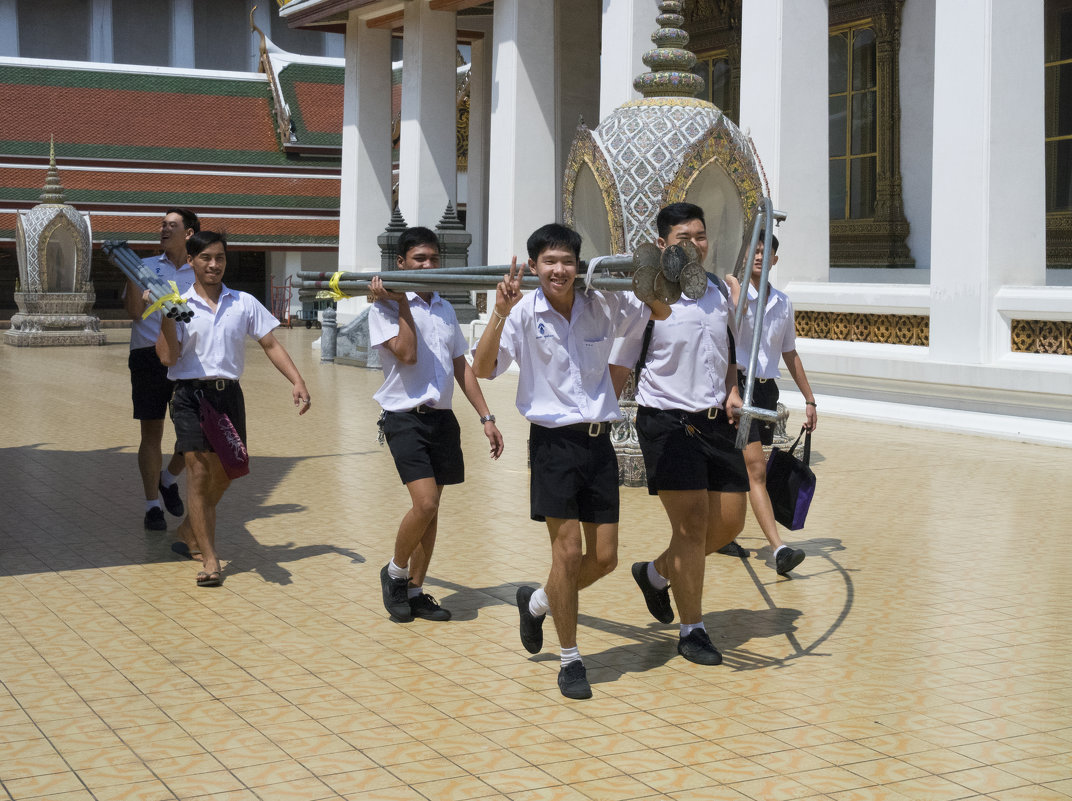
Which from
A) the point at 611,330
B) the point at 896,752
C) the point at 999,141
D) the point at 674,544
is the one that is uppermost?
the point at 999,141

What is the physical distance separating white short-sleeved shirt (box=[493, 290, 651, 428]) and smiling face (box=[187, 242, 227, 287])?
2.29 meters

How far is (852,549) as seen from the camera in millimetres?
7641

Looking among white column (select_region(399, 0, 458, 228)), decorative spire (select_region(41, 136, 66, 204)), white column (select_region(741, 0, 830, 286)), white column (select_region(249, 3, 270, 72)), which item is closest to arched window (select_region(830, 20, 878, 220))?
white column (select_region(741, 0, 830, 286))

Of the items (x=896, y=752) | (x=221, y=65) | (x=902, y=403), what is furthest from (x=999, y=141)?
(x=221, y=65)

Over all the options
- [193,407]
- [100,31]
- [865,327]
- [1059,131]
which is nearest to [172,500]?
[193,407]

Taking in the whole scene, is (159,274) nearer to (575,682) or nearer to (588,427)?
(588,427)

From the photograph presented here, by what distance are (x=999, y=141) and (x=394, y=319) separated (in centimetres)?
908

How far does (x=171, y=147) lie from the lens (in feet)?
115

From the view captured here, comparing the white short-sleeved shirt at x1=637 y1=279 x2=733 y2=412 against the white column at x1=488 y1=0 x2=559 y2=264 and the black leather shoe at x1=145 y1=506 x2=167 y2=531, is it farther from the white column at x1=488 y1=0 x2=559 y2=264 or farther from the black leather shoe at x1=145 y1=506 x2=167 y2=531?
the white column at x1=488 y1=0 x2=559 y2=264

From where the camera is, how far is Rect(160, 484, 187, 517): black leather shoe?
28.0ft

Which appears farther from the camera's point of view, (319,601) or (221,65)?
(221,65)

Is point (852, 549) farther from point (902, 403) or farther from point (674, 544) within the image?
point (902, 403)

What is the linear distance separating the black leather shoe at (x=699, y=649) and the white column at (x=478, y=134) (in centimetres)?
2407

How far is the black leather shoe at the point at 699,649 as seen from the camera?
543cm
